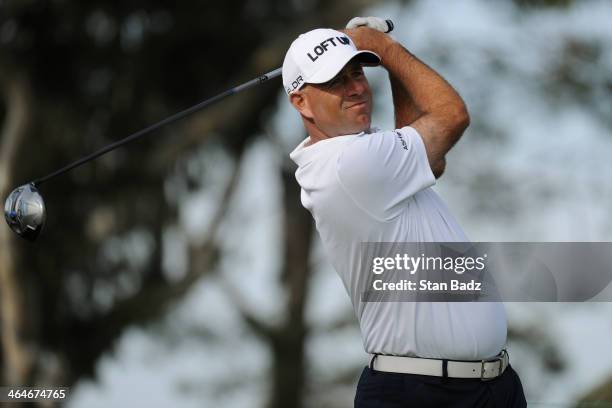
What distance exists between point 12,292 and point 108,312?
87 centimetres

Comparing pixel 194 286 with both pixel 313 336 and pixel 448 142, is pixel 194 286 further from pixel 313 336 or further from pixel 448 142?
pixel 448 142

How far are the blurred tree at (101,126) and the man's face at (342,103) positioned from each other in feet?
21.8

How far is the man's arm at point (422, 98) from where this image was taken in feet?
8.44

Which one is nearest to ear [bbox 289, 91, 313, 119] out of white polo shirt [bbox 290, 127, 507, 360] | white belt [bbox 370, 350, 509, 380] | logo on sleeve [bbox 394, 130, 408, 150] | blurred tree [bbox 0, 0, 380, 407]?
white polo shirt [bbox 290, 127, 507, 360]

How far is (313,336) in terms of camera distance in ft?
36.7

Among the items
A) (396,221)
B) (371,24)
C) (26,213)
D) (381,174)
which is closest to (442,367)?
(396,221)

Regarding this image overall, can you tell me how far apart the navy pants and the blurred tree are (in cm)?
693

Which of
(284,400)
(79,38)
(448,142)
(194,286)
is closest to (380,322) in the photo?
(448,142)

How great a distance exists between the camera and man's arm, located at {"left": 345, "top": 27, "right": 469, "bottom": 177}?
2572 millimetres

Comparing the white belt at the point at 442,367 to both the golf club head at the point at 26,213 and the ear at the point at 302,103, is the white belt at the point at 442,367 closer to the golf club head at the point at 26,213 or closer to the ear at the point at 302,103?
the ear at the point at 302,103

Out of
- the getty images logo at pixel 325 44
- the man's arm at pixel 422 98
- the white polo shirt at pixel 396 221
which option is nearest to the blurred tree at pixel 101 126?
the man's arm at pixel 422 98

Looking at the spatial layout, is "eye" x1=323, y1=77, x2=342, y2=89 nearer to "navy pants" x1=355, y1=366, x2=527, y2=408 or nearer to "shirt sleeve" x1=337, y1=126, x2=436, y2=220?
"shirt sleeve" x1=337, y1=126, x2=436, y2=220

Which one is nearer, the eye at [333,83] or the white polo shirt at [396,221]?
the white polo shirt at [396,221]

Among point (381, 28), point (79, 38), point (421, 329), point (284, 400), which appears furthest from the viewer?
point (284, 400)
